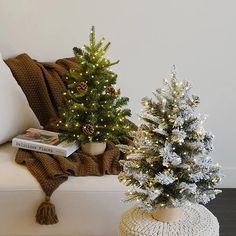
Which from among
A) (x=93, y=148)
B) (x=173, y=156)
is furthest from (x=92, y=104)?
(x=173, y=156)

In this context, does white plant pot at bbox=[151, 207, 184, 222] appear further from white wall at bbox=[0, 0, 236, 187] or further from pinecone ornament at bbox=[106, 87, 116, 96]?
white wall at bbox=[0, 0, 236, 187]

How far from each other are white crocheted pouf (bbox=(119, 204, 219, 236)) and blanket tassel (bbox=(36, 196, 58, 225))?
1.11 ft

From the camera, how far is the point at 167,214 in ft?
5.73

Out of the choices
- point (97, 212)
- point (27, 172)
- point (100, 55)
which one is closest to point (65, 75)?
point (100, 55)

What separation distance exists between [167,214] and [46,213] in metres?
0.51

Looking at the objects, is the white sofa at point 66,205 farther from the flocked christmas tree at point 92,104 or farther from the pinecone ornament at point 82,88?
the pinecone ornament at point 82,88

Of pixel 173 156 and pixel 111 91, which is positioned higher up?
pixel 111 91

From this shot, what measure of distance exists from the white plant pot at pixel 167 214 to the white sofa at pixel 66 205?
286 millimetres

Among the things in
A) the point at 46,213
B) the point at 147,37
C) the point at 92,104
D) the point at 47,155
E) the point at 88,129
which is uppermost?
the point at 147,37

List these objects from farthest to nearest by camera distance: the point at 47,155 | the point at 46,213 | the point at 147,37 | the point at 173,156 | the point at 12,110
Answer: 1. the point at 147,37
2. the point at 12,110
3. the point at 47,155
4. the point at 46,213
5. the point at 173,156

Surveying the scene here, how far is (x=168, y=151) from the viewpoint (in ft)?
5.56

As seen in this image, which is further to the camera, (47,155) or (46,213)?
(47,155)

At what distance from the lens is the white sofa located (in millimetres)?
1974

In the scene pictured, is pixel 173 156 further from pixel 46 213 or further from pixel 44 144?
pixel 44 144
